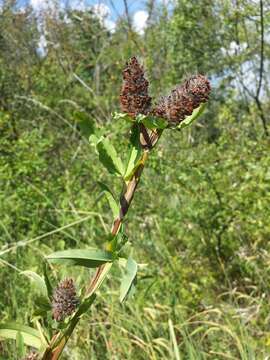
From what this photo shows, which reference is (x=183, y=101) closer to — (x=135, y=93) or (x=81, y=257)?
(x=135, y=93)

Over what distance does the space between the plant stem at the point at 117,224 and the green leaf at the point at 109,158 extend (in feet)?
0.09

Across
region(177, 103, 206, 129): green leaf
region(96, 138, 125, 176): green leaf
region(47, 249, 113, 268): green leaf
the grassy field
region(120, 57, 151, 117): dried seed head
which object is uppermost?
region(120, 57, 151, 117): dried seed head

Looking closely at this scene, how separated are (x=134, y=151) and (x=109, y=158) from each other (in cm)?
4

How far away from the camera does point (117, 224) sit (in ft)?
2.42

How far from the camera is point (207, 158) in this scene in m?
4.13

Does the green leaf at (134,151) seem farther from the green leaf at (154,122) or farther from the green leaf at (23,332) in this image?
the green leaf at (23,332)

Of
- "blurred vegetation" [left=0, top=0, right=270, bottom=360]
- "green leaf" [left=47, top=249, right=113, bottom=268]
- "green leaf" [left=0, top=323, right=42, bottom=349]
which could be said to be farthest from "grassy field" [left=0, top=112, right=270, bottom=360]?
"green leaf" [left=47, top=249, right=113, bottom=268]

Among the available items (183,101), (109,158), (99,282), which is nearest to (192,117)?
(183,101)

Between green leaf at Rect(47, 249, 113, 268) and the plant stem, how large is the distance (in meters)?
0.03

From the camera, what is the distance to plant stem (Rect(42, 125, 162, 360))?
0.72m

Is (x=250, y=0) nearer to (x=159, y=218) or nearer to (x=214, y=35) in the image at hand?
(x=159, y=218)

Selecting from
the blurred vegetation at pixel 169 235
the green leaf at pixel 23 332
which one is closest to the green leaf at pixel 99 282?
the green leaf at pixel 23 332

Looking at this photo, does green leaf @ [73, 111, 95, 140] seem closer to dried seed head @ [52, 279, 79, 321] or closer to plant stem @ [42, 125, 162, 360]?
plant stem @ [42, 125, 162, 360]

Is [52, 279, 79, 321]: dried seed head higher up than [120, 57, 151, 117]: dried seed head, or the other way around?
[120, 57, 151, 117]: dried seed head
